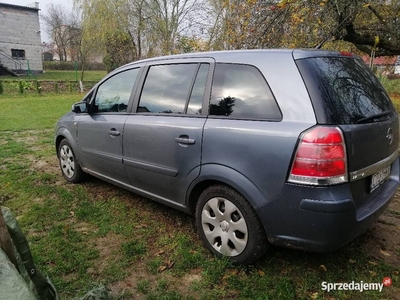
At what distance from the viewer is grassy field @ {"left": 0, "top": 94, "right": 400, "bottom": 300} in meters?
2.40

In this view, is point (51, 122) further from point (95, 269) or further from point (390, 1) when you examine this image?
point (390, 1)

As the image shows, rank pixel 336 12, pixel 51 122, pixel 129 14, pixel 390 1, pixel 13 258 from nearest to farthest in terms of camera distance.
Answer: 1. pixel 13 258
2. pixel 336 12
3. pixel 390 1
4. pixel 51 122
5. pixel 129 14

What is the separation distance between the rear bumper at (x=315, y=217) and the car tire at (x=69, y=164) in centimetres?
307

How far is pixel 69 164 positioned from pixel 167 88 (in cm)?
230

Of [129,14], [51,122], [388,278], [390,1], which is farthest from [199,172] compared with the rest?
[129,14]

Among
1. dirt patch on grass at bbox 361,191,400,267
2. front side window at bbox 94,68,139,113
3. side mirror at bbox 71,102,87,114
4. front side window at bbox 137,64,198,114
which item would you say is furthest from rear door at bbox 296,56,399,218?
side mirror at bbox 71,102,87,114

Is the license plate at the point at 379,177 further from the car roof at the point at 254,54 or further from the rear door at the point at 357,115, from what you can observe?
the car roof at the point at 254,54

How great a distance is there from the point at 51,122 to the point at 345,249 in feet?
30.5

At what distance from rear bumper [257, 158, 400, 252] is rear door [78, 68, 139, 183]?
1.93m

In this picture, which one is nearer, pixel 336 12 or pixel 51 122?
pixel 336 12

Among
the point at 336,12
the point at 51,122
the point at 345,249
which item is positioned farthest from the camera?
the point at 51,122

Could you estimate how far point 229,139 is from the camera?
2469 millimetres

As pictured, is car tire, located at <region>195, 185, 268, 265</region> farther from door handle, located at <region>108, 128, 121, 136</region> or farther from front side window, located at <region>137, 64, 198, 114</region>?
door handle, located at <region>108, 128, 121, 136</region>

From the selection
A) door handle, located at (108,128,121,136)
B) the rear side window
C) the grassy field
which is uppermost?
the rear side window
